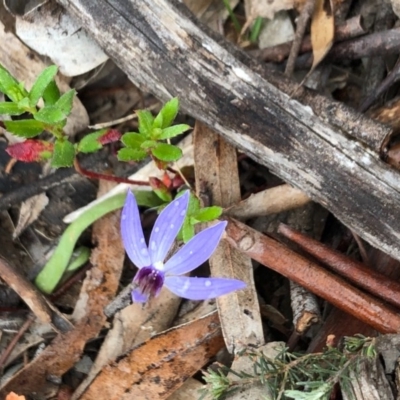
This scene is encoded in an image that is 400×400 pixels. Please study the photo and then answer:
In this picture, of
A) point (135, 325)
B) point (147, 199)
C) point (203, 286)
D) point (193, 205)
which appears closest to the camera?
point (203, 286)

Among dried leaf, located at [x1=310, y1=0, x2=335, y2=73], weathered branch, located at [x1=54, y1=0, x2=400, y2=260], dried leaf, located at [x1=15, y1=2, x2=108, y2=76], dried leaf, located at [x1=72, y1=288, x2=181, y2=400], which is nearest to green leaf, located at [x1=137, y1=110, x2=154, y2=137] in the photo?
weathered branch, located at [x1=54, y1=0, x2=400, y2=260]

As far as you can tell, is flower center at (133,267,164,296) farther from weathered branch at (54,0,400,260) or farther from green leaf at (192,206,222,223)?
weathered branch at (54,0,400,260)

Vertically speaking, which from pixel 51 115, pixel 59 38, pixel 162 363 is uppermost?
pixel 59 38

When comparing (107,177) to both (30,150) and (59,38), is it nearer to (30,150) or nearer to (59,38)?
(30,150)

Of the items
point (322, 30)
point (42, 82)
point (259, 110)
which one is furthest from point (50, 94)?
point (322, 30)

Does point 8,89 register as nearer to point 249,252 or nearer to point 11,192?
point 11,192

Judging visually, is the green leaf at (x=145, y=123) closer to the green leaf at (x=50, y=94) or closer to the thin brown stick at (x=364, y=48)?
the green leaf at (x=50, y=94)
